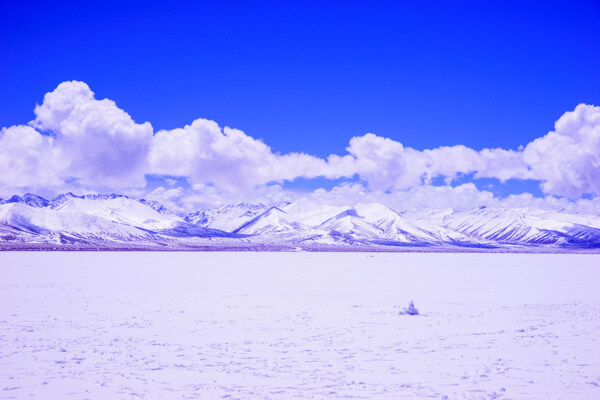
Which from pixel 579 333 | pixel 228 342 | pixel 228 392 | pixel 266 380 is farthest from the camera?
pixel 579 333

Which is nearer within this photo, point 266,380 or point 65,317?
point 266,380

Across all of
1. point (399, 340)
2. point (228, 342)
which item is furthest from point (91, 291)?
point (399, 340)

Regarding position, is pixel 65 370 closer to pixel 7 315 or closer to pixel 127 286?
pixel 7 315

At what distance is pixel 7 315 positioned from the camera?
21656 mm

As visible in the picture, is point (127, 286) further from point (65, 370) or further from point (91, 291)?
point (65, 370)

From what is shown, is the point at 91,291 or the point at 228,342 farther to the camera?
the point at 91,291

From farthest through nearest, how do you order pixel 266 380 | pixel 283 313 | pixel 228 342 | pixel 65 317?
pixel 283 313
pixel 65 317
pixel 228 342
pixel 266 380

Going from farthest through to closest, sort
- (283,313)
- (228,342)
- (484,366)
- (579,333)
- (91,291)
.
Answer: (91,291) → (283,313) → (579,333) → (228,342) → (484,366)

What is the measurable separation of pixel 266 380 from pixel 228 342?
494 cm

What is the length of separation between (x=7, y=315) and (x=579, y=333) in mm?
22887

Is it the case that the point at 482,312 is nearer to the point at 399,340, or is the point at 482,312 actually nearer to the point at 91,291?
the point at 399,340

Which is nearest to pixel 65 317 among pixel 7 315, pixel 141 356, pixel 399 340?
pixel 7 315

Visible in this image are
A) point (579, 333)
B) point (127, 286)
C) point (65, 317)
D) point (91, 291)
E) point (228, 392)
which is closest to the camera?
point (228, 392)

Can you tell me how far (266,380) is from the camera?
12.5 meters
